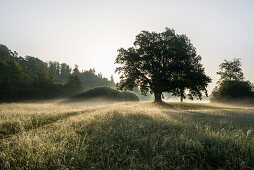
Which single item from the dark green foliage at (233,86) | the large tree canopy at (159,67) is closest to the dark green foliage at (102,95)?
the large tree canopy at (159,67)

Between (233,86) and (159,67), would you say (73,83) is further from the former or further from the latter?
(233,86)

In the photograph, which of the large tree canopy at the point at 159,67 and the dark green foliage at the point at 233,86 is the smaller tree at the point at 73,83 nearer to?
the large tree canopy at the point at 159,67

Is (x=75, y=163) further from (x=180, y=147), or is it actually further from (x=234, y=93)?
(x=234, y=93)

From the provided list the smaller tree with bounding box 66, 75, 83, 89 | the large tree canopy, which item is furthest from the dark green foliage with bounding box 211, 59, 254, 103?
the smaller tree with bounding box 66, 75, 83, 89

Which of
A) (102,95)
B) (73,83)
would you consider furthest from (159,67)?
(73,83)

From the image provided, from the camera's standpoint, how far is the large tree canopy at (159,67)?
2380 cm

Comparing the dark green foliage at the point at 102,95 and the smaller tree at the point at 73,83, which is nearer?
the dark green foliage at the point at 102,95

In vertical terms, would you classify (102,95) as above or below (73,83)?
below

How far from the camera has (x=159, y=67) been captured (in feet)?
87.5

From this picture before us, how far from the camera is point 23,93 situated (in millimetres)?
36781

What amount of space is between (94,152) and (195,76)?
22.5 m

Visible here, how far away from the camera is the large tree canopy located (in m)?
23.8

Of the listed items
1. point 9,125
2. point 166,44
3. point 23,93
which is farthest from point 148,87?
point 23,93

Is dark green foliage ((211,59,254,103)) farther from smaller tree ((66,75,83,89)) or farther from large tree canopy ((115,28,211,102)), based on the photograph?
smaller tree ((66,75,83,89))
